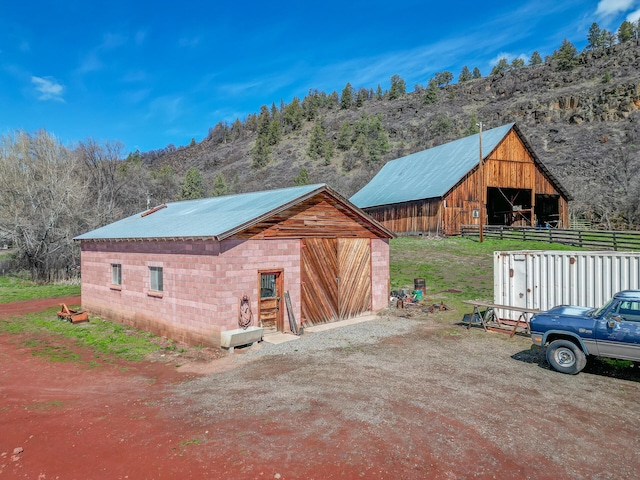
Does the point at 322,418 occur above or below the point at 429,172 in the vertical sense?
below

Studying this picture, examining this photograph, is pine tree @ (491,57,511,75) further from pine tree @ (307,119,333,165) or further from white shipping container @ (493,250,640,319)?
white shipping container @ (493,250,640,319)

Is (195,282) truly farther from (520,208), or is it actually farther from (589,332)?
(520,208)

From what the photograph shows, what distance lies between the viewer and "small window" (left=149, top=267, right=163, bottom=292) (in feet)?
48.1

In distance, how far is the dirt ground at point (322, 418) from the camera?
19.4 feet

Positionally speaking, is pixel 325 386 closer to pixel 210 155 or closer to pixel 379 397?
pixel 379 397

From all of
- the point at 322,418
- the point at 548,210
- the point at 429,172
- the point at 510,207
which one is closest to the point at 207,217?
the point at 322,418

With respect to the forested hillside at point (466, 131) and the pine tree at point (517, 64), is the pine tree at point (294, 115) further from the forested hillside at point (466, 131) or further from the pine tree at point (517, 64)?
the pine tree at point (517, 64)

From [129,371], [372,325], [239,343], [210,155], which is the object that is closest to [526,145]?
[372,325]

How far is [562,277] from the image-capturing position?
13.6 metres

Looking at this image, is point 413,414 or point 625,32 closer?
point 413,414

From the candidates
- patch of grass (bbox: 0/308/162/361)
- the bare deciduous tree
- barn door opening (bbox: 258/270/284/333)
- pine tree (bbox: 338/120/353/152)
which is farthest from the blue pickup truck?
pine tree (bbox: 338/120/353/152)

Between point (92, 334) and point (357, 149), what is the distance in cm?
7818

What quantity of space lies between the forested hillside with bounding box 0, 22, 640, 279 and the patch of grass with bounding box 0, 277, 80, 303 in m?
1.35

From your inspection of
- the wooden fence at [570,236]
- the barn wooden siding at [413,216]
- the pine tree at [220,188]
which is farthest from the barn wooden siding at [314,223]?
the pine tree at [220,188]
